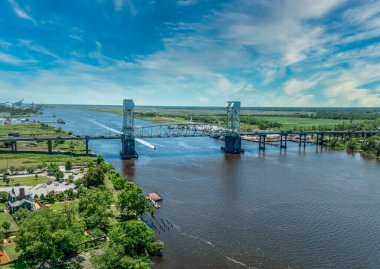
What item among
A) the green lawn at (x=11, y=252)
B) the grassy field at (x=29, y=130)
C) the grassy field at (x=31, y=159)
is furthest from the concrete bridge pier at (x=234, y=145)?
the green lawn at (x=11, y=252)

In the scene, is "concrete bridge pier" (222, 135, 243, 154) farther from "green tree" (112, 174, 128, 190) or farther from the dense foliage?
the dense foliage

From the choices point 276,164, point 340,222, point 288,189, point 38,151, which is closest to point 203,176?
point 288,189

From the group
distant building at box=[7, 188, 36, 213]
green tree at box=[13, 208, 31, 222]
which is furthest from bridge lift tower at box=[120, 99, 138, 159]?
green tree at box=[13, 208, 31, 222]

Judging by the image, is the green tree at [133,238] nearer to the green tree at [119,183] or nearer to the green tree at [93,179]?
the green tree at [119,183]

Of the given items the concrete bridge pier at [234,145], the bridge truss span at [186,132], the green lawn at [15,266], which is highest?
the bridge truss span at [186,132]

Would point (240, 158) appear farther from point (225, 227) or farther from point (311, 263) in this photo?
point (311, 263)

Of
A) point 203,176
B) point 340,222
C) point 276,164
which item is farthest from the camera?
point 276,164
